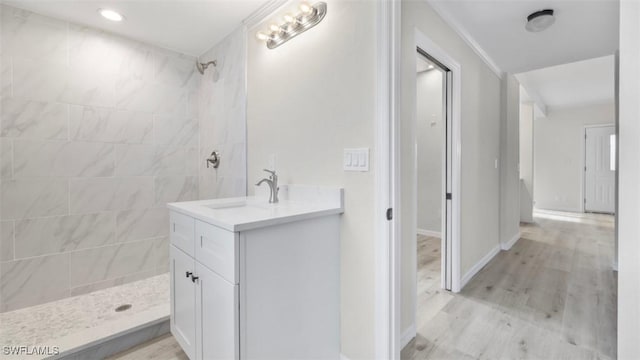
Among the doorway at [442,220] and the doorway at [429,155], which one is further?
the doorway at [429,155]

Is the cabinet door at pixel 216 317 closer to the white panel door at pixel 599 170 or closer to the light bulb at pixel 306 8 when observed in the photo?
the light bulb at pixel 306 8

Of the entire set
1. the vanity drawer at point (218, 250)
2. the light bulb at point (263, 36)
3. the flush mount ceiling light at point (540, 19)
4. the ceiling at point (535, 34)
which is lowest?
the vanity drawer at point (218, 250)

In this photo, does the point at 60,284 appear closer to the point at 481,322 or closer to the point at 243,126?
the point at 243,126

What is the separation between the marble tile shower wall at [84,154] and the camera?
210 cm

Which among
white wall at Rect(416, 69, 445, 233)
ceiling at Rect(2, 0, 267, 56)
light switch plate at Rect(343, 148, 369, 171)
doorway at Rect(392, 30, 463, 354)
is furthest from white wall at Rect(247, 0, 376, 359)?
white wall at Rect(416, 69, 445, 233)

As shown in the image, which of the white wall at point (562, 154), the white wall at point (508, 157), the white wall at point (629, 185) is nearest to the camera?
the white wall at point (629, 185)

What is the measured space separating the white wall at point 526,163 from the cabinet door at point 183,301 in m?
5.98

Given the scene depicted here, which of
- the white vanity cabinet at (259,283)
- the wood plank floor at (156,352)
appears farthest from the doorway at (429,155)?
the wood plank floor at (156,352)

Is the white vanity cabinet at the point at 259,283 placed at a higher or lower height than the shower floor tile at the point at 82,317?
higher

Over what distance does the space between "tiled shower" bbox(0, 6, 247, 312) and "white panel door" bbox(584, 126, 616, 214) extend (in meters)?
7.80

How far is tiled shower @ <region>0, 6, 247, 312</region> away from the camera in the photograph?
211 centimetres

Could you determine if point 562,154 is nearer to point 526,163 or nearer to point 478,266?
point 526,163

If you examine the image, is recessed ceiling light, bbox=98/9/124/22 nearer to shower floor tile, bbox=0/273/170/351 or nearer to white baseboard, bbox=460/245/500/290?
shower floor tile, bbox=0/273/170/351

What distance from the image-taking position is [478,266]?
2.93 m
